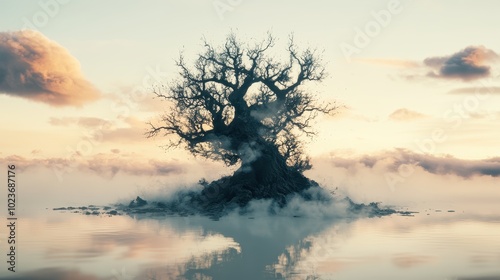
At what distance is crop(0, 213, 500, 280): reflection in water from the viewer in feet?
46.6

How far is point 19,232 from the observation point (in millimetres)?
24016

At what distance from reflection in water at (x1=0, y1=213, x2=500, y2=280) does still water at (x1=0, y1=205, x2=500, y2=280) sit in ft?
0.09

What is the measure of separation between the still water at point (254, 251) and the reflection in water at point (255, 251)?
0.03 meters

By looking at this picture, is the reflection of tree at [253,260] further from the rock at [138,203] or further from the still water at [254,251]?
the rock at [138,203]

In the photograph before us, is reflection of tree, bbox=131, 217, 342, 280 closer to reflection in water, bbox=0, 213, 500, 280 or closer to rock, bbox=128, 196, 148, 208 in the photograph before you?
reflection in water, bbox=0, 213, 500, 280

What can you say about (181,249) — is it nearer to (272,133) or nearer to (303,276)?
(303,276)

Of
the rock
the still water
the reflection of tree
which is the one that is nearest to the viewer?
the reflection of tree

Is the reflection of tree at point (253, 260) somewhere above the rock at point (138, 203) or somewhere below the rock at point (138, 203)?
below

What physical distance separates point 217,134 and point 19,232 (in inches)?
758

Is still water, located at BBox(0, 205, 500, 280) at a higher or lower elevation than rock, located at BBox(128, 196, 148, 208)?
lower

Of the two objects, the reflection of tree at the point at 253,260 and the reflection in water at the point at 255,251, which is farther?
the reflection in water at the point at 255,251

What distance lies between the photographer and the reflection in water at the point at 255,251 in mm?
14195

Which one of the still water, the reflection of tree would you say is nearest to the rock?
the still water

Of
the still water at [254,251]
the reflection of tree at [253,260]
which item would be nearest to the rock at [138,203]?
the still water at [254,251]
